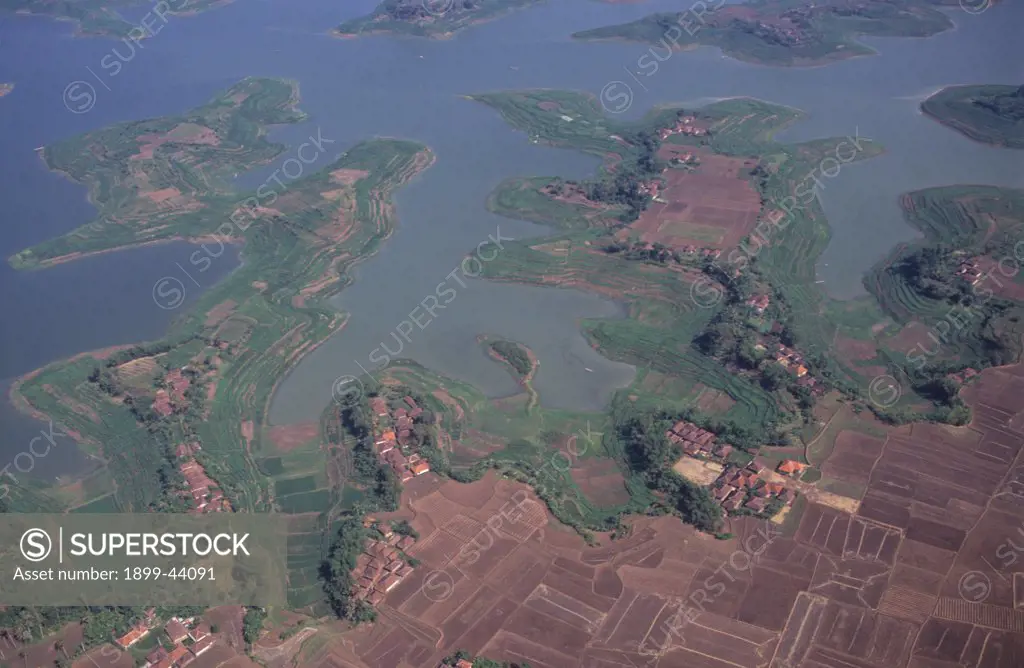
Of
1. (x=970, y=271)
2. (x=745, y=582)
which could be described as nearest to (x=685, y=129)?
(x=970, y=271)

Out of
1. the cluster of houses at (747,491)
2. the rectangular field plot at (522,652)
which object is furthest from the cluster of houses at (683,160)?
the rectangular field plot at (522,652)

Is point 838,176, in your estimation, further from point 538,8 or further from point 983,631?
point 538,8

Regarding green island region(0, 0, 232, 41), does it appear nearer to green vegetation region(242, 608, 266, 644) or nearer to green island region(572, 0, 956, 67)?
green island region(572, 0, 956, 67)

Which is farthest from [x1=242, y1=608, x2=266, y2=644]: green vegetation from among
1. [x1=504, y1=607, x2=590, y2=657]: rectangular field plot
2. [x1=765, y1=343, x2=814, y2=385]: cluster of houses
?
[x1=765, y1=343, x2=814, y2=385]: cluster of houses

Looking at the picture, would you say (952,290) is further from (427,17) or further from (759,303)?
(427,17)

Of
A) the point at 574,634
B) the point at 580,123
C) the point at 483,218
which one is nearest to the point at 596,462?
the point at 574,634

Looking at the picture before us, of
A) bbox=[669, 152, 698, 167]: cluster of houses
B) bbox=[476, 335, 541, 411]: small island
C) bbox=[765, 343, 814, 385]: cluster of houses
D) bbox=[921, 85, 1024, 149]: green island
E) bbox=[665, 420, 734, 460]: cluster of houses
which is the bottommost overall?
bbox=[476, 335, 541, 411]: small island
